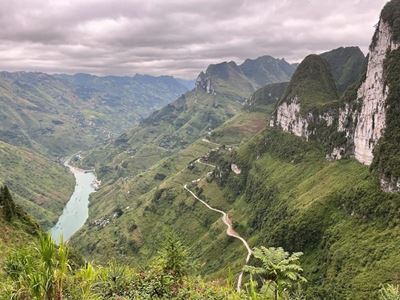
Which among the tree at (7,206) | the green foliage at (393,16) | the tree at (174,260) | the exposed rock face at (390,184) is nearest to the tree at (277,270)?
the tree at (174,260)

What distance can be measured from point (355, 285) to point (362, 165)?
6579 centimetres

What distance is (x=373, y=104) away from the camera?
548 ft

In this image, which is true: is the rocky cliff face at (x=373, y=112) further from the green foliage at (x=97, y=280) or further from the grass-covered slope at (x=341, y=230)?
the green foliage at (x=97, y=280)

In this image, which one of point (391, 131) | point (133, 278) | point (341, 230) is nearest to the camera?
point (133, 278)

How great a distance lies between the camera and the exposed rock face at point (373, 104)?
16038 centimetres

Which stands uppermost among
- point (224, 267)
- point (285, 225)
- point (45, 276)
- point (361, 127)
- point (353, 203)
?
point (45, 276)

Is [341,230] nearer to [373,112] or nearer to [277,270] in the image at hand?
[373,112]

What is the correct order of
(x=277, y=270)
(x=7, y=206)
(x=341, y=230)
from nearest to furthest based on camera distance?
(x=277, y=270) → (x=7, y=206) → (x=341, y=230)

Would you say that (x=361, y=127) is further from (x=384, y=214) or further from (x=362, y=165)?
(x=384, y=214)

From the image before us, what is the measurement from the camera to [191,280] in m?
42.7

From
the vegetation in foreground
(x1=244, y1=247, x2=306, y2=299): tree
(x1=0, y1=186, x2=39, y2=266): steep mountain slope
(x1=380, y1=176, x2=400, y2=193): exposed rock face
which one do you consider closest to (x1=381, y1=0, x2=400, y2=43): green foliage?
(x1=380, y1=176, x2=400, y2=193): exposed rock face

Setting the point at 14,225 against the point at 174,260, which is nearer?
the point at 174,260

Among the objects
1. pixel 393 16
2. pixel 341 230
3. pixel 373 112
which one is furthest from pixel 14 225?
pixel 393 16

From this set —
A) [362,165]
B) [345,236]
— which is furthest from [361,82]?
[345,236]
